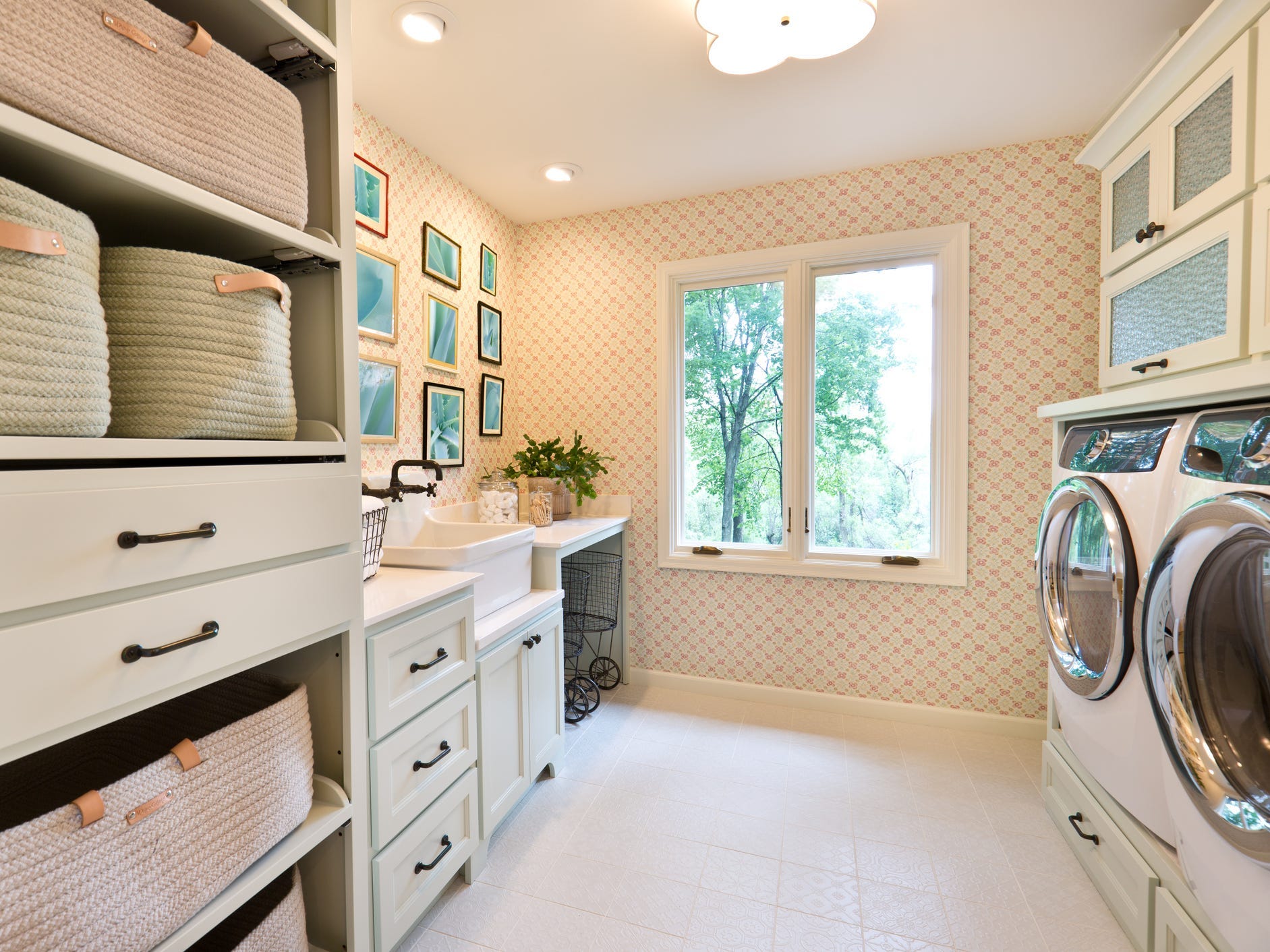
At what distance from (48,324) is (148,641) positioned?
42 cm

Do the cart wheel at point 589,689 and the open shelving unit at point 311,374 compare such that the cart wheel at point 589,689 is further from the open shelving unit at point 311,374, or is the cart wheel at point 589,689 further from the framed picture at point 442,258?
the framed picture at point 442,258

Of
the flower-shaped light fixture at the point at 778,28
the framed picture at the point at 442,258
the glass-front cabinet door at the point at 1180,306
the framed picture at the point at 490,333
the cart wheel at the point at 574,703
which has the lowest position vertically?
the cart wheel at the point at 574,703

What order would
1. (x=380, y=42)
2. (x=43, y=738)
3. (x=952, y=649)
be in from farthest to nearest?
(x=952, y=649) < (x=380, y=42) < (x=43, y=738)

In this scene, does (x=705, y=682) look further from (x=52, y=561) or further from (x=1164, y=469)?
(x=52, y=561)

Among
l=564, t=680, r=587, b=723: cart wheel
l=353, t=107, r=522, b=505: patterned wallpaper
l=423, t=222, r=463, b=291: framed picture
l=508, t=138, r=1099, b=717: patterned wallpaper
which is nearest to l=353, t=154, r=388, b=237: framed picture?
l=353, t=107, r=522, b=505: patterned wallpaper

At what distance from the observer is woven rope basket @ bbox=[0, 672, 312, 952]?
70 cm

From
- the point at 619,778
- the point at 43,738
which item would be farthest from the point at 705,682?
the point at 43,738

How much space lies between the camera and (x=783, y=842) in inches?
70.9

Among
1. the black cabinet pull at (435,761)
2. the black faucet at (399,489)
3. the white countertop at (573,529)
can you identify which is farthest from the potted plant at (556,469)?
the black cabinet pull at (435,761)

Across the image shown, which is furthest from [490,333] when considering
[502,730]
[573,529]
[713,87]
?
[502,730]

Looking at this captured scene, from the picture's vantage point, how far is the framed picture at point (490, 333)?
9.20ft

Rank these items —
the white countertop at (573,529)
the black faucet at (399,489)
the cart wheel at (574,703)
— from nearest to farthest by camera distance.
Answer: the black faucet at (399,489) → the white countertop at (573,529) → the cart wheel at (574,703)

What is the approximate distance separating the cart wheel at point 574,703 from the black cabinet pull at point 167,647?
1.91 metres

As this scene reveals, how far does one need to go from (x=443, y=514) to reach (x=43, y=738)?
1.79 m
